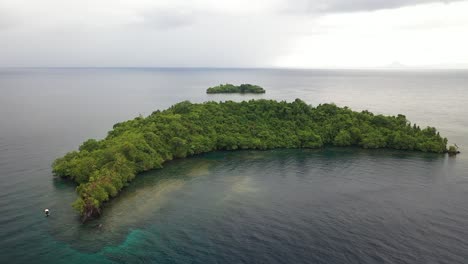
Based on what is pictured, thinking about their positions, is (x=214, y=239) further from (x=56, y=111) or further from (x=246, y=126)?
(x=56, y=111)

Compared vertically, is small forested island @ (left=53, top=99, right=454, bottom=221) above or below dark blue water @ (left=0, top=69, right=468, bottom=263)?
above

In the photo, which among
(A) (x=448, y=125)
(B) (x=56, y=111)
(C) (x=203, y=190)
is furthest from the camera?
(B) (x=56, y=111)

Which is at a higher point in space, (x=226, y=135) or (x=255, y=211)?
(x=226, y=135)

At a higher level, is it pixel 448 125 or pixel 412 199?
pixel 448 125

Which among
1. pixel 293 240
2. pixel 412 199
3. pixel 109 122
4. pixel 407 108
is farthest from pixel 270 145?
pixel 407 108

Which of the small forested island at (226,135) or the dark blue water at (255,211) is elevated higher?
the small forested island at (226,135)

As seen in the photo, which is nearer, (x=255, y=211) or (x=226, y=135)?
(x=255, y=211)

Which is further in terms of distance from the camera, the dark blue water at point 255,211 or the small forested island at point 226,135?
the small forested island at point 226,135

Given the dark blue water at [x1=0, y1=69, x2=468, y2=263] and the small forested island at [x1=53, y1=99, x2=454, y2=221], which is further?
the small forested island at [x1=53, y1=99, x2=454, y2=221]
